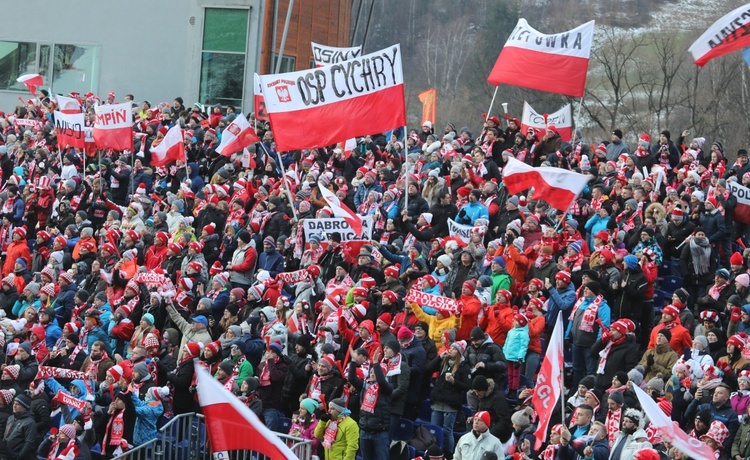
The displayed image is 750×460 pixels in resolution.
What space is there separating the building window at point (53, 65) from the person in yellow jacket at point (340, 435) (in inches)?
1046

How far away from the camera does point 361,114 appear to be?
21.0 meters

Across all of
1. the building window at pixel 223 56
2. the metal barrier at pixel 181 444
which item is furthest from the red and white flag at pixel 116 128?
the building window at pixel 223 56

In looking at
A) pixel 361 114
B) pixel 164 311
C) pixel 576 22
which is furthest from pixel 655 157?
pixel 576 22

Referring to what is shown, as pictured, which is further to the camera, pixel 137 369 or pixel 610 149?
pixel 610 149

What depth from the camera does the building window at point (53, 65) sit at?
40.6 meters

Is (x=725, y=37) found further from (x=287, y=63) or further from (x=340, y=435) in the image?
(x=287, y=63)

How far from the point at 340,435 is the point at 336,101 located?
6.84 meters

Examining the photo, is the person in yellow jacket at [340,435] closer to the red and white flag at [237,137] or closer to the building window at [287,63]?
the red and white flag at [237,137]

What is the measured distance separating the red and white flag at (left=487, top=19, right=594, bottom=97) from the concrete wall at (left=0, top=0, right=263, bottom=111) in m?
16.2

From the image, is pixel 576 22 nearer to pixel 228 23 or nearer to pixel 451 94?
pixel 451 94

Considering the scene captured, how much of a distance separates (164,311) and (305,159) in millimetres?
6667

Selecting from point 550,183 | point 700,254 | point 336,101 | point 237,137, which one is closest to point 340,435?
point 550,183

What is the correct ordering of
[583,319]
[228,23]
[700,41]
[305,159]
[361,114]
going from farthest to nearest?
[228,23]
[305,159]
[361,114]
[583,319]
[700,41]

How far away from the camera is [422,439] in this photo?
52.7ft
